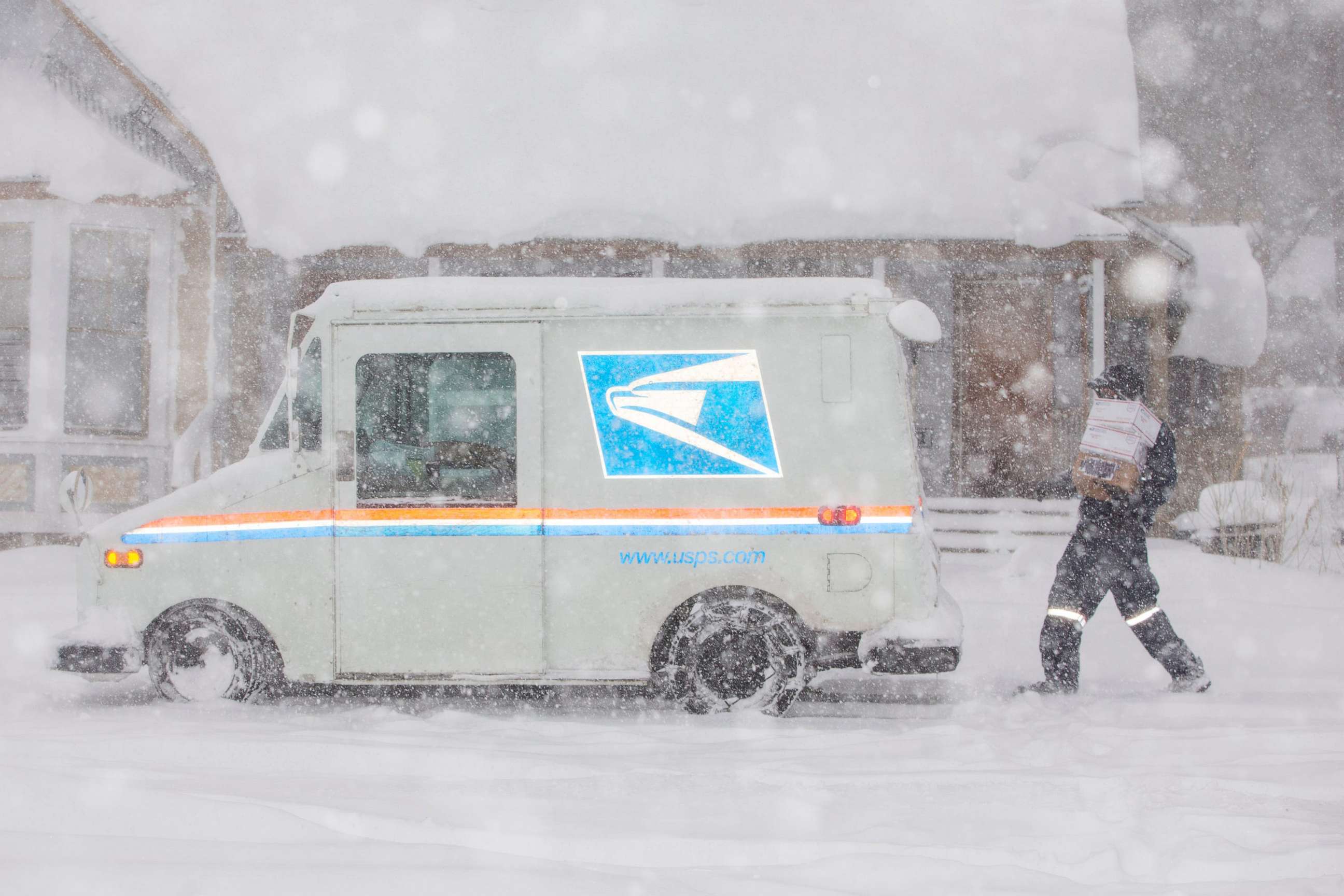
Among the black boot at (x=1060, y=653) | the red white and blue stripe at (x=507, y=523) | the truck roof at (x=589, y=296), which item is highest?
the truck roof at (x=589, y=296)

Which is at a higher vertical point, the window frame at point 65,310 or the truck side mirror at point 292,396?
the window frame at point 65,310

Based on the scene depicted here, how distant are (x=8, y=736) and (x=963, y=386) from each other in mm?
11520

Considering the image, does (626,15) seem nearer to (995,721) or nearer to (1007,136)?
(1007,136)

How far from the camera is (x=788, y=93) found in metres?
12.8

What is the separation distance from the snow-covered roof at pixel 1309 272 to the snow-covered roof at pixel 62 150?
22.8 metres

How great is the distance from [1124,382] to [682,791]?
3517 millimetres

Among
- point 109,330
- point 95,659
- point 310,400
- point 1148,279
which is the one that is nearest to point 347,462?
point 310,400

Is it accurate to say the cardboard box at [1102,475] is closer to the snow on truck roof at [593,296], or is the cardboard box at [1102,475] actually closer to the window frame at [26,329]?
the snow on truck roof at [593,296]

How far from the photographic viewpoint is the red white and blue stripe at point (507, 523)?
5.39m

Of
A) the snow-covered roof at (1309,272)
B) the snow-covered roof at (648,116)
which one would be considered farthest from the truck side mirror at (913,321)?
the snow-covered roof at (1309,272)

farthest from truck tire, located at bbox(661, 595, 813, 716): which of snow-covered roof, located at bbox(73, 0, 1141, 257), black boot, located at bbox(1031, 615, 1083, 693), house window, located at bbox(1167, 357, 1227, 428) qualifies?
house window, located at bbox(1167, 357, 1227, 428)

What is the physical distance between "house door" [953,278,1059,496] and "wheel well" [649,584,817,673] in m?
8.71

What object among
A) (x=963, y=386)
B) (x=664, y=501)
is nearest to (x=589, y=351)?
(x=664, y=501)

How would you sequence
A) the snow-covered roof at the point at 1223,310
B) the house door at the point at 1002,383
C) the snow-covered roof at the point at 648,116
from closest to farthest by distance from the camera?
the snow-covered roof at the point at 648,116 < the house door at the point at 1002,383 < the snow-covered roof at the point at 1223,310
